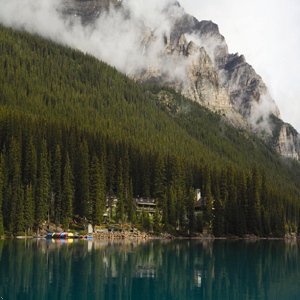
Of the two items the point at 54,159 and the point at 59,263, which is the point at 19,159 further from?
the point at 59,263

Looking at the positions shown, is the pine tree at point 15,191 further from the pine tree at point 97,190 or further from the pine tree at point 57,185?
the pine tree at point 97,190

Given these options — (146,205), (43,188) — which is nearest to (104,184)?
(43,188)

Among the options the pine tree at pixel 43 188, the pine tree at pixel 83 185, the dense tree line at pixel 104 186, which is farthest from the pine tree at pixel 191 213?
the pine tree at pixel 43 188

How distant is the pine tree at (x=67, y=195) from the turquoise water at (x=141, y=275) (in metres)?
41.0

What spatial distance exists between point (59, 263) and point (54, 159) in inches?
2826

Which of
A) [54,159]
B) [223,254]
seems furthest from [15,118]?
[223,254]

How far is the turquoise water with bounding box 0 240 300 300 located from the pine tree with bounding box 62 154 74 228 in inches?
1614

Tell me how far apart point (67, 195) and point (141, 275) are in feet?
229

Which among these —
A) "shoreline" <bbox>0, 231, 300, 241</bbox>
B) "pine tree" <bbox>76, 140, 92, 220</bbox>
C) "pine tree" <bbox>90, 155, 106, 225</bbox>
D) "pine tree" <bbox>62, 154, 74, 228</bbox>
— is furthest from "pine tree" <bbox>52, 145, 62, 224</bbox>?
"shoreline" <bbox>0, 231, 300, 241</bbox>

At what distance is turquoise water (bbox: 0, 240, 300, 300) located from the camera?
4719 centimetres

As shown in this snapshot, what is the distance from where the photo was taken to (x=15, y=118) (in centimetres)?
14038

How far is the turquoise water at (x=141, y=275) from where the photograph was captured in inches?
1858

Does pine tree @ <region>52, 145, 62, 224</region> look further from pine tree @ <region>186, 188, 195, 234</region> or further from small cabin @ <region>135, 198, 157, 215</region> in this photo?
pine tree @ <region>186, 188, 195, 234</region>

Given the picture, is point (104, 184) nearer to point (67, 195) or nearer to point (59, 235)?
point (67, 195)
